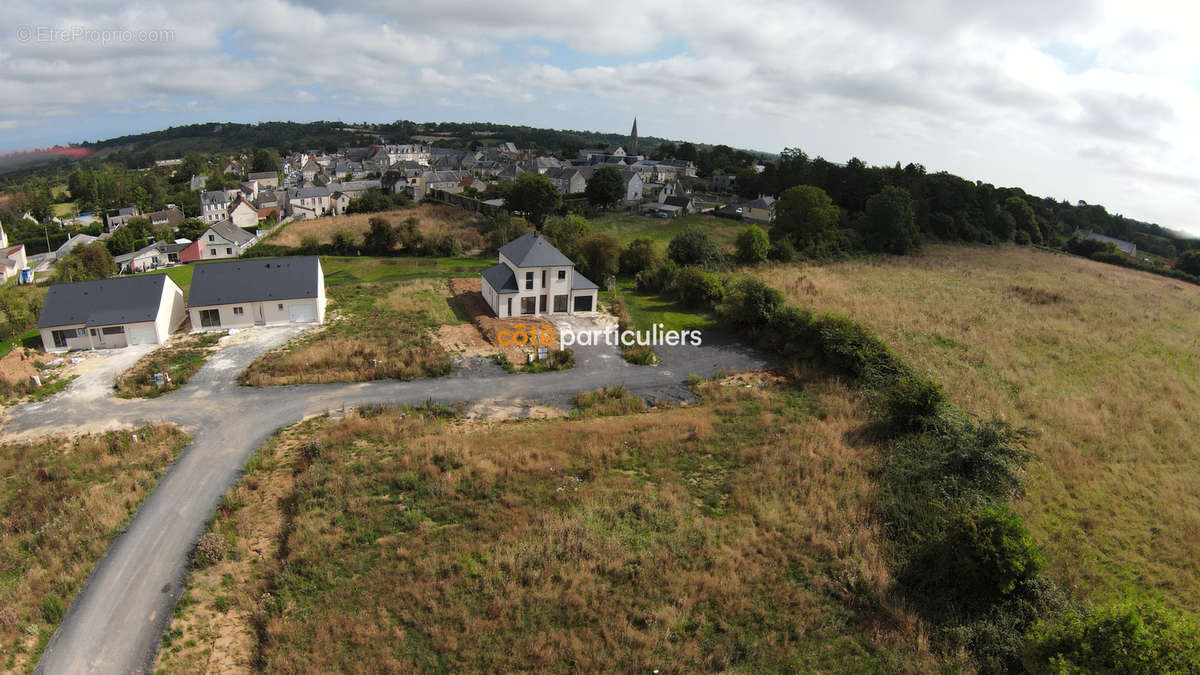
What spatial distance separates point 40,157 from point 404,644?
14991 mm

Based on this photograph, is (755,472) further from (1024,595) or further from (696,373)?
(696,373)

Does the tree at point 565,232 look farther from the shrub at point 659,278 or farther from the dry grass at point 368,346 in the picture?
the dry grass at point 368,346

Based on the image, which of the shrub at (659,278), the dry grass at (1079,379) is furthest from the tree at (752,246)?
the shrub at (659,278)

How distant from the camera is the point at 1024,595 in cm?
1186

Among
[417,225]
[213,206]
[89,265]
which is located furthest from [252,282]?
[213,206]

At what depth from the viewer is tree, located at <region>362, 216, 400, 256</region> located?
57.5 metres

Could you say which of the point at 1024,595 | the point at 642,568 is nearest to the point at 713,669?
the point at 642,568

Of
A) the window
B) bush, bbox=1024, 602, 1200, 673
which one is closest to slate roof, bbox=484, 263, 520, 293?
the window

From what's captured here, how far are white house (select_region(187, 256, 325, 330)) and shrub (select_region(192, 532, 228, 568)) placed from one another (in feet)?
68.3

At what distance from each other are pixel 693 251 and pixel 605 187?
30.7m

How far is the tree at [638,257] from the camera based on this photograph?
45.6 metres

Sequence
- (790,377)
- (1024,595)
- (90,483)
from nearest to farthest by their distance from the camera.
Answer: (1024,595), (90,483), (790,377)

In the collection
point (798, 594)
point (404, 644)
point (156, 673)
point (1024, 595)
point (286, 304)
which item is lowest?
point (156, 673)

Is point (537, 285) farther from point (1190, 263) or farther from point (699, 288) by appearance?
point (1190, 263)
